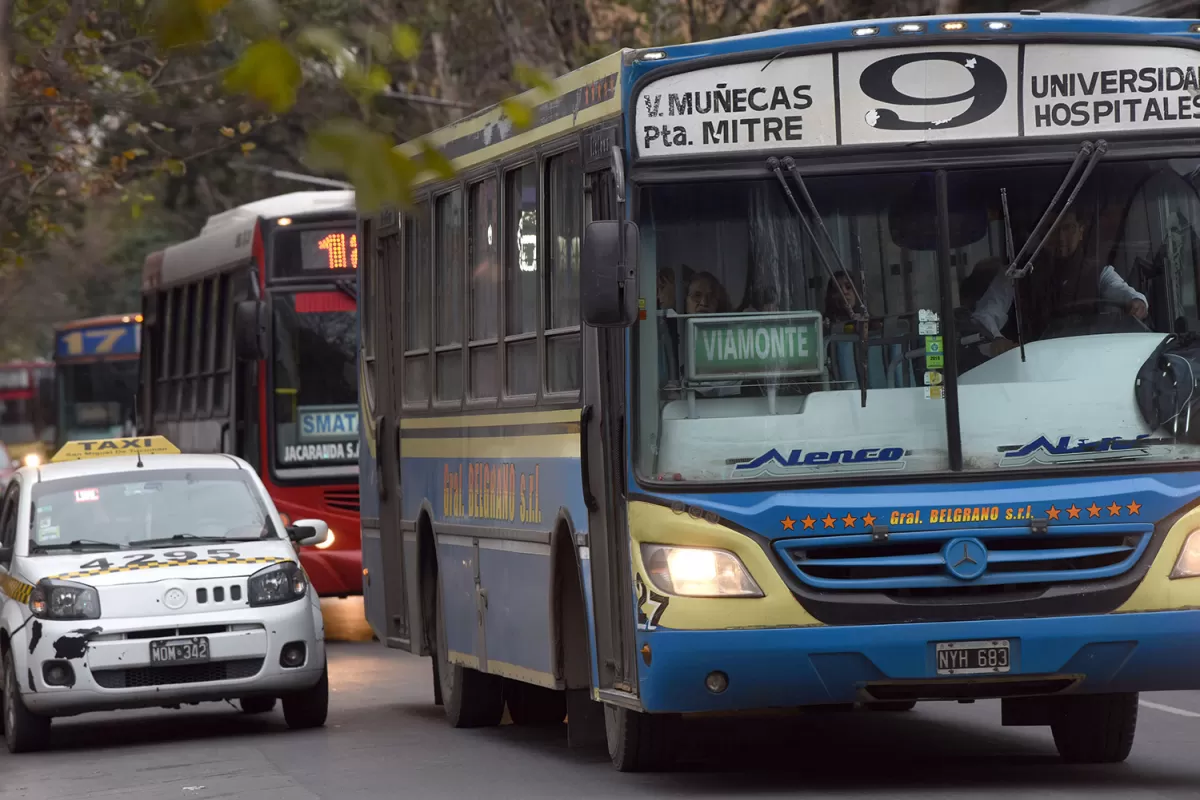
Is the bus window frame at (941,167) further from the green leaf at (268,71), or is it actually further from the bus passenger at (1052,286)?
the green leaf at (268,71)

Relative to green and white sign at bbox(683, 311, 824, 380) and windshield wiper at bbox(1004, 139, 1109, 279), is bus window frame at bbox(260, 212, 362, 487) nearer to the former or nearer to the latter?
green and white sign at bbox(683, 311, 824, 380)

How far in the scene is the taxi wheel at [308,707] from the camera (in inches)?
545

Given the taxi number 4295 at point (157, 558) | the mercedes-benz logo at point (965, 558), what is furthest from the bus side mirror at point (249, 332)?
the mercedes-benz logo at point (965, 558)

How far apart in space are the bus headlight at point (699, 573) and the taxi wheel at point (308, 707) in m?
4.77

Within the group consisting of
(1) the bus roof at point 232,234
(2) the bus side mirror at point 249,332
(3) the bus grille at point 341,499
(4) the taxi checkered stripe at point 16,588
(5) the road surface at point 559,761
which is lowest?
(5) the road surface at point 559,761

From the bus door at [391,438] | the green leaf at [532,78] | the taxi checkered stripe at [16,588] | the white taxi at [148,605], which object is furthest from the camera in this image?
the bus door at [391,438]

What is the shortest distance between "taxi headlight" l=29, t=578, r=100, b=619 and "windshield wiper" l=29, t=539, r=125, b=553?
1.95ft

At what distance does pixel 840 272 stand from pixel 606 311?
3.05 feet

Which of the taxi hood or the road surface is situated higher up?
the taxi hood

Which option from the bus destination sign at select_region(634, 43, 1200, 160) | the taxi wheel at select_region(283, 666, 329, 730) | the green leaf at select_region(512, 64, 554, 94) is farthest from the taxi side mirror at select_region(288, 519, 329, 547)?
the green leaf at select_region(512, 64, 554, 94)

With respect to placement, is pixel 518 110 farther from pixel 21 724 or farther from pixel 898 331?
pixel 21 724

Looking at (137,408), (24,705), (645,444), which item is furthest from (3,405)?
(645,444)

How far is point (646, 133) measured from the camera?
31.5 feet

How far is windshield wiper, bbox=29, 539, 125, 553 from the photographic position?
550 inches
